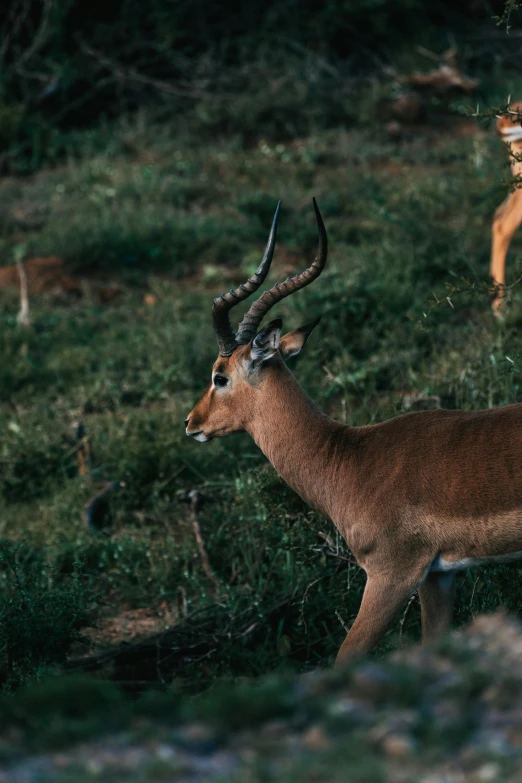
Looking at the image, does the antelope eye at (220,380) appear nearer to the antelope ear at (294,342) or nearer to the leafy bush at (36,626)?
the antelope ear at (294,342)

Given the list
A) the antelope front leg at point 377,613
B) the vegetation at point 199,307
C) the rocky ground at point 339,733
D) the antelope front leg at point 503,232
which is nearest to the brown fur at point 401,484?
the antelope front leg at point 377,613

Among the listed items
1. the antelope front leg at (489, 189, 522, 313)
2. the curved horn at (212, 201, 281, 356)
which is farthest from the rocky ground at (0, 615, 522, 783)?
the antelope front leg at (489, 189, 522, 313)

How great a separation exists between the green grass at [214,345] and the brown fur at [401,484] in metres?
0.55

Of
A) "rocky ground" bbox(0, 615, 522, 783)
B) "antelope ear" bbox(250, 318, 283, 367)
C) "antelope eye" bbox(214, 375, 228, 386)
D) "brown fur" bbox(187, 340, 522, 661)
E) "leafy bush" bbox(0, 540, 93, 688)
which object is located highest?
"antelope ear" bbox(250, 318, 283, 367)

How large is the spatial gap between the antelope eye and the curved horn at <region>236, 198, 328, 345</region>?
0.52 feet

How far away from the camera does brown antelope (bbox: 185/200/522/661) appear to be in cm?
408

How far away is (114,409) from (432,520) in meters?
3.68

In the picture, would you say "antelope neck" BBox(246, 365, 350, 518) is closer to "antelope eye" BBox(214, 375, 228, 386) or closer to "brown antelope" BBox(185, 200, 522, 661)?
Result: "brown antelope" BBox(185, 200, 522, 661)

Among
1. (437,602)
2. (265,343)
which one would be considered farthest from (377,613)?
(265,343)

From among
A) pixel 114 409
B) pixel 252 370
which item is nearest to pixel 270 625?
pixel 252 370

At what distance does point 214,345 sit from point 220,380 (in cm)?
304

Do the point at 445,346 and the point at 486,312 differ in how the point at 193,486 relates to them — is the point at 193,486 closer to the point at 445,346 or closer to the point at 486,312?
the point at 445,346

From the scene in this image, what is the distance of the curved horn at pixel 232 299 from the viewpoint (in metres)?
4.57

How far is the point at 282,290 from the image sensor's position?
4613 millimetres
